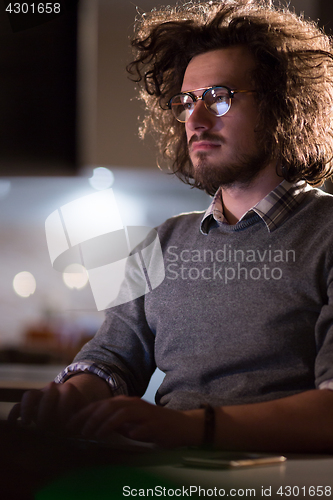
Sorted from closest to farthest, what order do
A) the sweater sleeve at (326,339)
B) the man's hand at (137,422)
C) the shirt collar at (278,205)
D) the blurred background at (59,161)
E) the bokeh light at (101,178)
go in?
the man's hand at (137,422)
the sweater sleeve at (326,339)
the shirt collar at (278,205)
the blurred background at (59,161)
the bokeh light at (101,178)

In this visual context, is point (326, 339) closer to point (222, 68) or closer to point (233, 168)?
point (233, 168)

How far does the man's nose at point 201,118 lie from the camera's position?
101 cm

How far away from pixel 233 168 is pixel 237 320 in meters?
0.38

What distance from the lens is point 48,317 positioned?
1.90 m

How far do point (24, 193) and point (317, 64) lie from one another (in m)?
1.36

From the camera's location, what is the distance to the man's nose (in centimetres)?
101

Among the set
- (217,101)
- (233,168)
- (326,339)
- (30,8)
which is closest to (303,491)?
(326,339)

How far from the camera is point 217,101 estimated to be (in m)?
1.01

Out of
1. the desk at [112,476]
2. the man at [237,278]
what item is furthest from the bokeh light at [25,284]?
the desk at [112,476]

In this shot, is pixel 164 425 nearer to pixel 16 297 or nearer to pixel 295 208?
pixel 295 208

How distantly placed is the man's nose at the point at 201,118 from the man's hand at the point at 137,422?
0.66m

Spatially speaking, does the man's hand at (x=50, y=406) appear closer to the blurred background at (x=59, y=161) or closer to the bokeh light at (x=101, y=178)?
the blurred background at (x=59, y=161)

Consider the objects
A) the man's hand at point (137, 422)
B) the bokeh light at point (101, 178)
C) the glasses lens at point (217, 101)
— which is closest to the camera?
the man's hand at point (137, 422)

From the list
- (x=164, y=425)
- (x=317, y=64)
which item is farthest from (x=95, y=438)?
(x=317, y=64)
